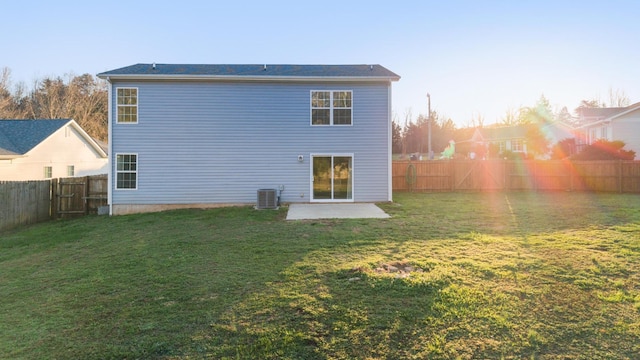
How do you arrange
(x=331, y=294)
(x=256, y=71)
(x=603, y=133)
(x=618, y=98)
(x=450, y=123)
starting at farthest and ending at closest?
(x=450, y=123) → (x=618, y=98) → (x=603, y=133) → (x=256, y=71) → (x=331, y=294)

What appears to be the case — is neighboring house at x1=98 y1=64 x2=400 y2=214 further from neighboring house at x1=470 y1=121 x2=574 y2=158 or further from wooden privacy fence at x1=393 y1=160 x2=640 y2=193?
neighboring house at x1=470 y1=121 x2=574 y2=158

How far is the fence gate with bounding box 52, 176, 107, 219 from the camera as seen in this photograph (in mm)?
11727

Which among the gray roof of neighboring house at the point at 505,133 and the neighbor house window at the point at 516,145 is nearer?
the neighbor house window at the point at 516,145

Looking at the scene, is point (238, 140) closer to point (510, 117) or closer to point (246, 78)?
point (246, 78)

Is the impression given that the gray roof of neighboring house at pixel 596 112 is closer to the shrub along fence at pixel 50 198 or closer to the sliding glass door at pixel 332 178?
the sliding glass door at pixel 332 178

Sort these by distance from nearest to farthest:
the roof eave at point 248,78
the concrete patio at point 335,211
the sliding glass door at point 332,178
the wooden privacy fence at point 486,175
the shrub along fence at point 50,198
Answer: the concrete patio at point 335,211
the shrub along fence at point 50,198
the roof eave at point 248,78
the sliding glass door at point 332,178
the wooden privacy fence at point 486,175

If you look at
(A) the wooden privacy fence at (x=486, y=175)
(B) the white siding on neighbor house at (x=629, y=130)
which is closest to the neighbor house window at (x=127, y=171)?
(A) the wooden privacy fence at (x=486, y=175)

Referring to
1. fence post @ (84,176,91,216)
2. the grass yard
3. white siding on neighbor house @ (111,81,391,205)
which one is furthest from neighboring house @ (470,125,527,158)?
fence post @ (84,176,91,216)

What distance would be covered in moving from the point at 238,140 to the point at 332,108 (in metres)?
3.59

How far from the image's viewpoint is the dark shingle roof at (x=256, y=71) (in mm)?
11484

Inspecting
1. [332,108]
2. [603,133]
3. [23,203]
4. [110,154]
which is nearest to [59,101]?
[23,203]

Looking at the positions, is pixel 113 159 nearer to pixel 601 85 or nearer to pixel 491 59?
pixel 491 59

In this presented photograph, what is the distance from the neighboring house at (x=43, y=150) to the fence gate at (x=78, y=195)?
7.01 metres

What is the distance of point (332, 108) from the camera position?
1202 cm
